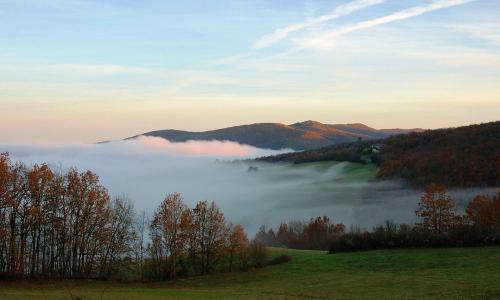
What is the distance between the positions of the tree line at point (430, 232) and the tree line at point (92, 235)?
15.3 metres

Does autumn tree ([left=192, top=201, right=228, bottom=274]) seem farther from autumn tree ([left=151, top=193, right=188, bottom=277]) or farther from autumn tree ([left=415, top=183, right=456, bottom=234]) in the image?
autumn tree ([left=415, top=183, right=456, bottom=234])

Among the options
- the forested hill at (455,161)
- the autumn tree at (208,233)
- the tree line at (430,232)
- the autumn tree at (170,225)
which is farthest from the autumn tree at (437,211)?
the forested hill at (455,161)

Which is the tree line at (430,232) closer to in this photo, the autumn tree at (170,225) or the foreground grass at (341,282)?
the foreground grass at (341,282)

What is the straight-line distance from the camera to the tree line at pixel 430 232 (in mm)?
74188

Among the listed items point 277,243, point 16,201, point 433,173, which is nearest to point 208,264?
point 16,201

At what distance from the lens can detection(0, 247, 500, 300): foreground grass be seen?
46.3 metres

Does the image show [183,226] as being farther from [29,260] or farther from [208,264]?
[29,260]

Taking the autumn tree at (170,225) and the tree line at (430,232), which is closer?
the tree line at (430,232)

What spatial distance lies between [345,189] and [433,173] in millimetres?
29854

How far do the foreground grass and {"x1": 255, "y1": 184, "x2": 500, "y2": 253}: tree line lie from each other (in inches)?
151

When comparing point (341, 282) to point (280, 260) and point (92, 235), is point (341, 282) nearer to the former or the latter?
point (280, 260)

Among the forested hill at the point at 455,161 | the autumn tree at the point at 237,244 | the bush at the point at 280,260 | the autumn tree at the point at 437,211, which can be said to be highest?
the forested hill at the point at 455,161

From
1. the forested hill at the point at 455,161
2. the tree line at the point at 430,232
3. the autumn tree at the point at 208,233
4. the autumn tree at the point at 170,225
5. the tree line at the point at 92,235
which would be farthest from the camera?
the forested hill at the point at 455,161

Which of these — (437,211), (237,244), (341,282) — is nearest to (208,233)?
(237,244)
